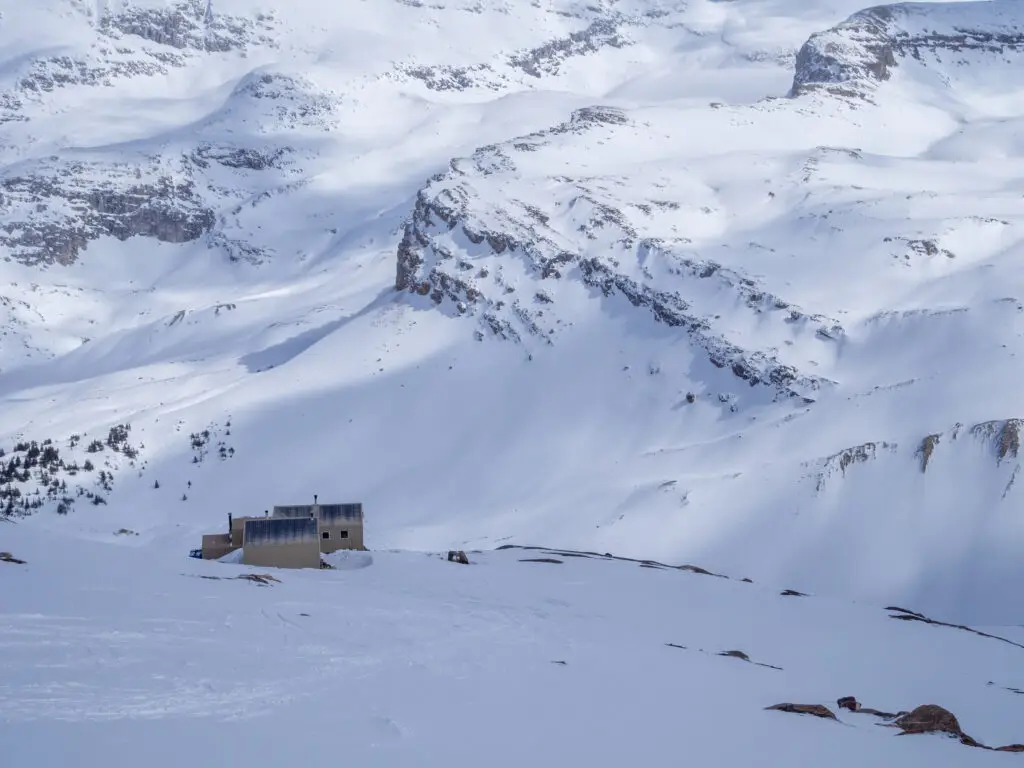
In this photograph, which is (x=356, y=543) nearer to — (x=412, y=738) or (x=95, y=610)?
(x=95, y=610)

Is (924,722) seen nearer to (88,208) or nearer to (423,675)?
(423,675)

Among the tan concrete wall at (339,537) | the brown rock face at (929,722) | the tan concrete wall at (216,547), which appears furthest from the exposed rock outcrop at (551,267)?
the brown rock face at (929,722)

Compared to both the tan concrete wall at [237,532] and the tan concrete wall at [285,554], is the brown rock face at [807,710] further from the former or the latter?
the tan concrete wall at [237,532]

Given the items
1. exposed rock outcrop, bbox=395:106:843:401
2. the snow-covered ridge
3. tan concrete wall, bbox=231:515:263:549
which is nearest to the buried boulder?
tan concrete wall, bbox=231:515:263:549

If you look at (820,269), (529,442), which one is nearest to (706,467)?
(529,442)

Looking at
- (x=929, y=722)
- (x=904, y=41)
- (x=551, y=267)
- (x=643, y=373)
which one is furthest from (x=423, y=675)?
(x=904, y=41)
